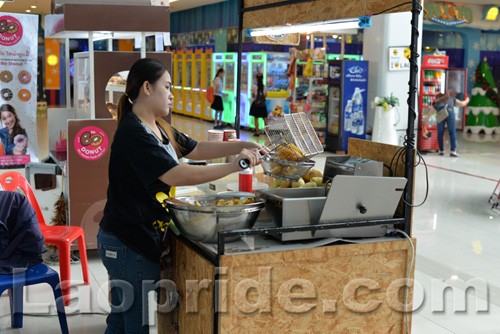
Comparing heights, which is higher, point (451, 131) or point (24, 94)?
point (24, 94)

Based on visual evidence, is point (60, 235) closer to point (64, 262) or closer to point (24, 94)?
point (64, 262)

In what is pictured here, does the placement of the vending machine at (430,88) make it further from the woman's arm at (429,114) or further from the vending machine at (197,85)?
the vending machine at (197,85)

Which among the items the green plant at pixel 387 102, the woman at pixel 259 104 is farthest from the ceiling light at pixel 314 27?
the woman at pixel 259 104

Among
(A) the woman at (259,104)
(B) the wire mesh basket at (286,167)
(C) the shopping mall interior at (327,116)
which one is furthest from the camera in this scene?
(A) the woman at (259,104)

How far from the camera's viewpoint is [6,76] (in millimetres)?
8211

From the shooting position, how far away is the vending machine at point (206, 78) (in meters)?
18.1

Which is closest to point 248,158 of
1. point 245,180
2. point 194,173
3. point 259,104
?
point 194,173

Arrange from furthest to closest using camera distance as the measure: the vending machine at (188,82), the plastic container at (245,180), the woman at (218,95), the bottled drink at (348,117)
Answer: the vending machine at (188,82) → the woman at (218,95) → the bottled drink at (348,117) → the plastic container at (245,180)

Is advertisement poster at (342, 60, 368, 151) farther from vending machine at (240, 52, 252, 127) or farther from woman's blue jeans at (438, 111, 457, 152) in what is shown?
vending machine at (240, 52, 252, 127)

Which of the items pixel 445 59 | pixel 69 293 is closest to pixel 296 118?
pixel 69 293

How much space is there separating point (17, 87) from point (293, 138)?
6177 millimetres

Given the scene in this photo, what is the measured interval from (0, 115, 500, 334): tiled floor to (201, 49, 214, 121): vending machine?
33.5ft

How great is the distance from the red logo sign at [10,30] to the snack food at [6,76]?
0.38m

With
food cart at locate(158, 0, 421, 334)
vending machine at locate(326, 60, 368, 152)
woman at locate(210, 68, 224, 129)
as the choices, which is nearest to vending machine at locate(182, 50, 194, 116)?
woman at locate(210, 68, 224, 129)
